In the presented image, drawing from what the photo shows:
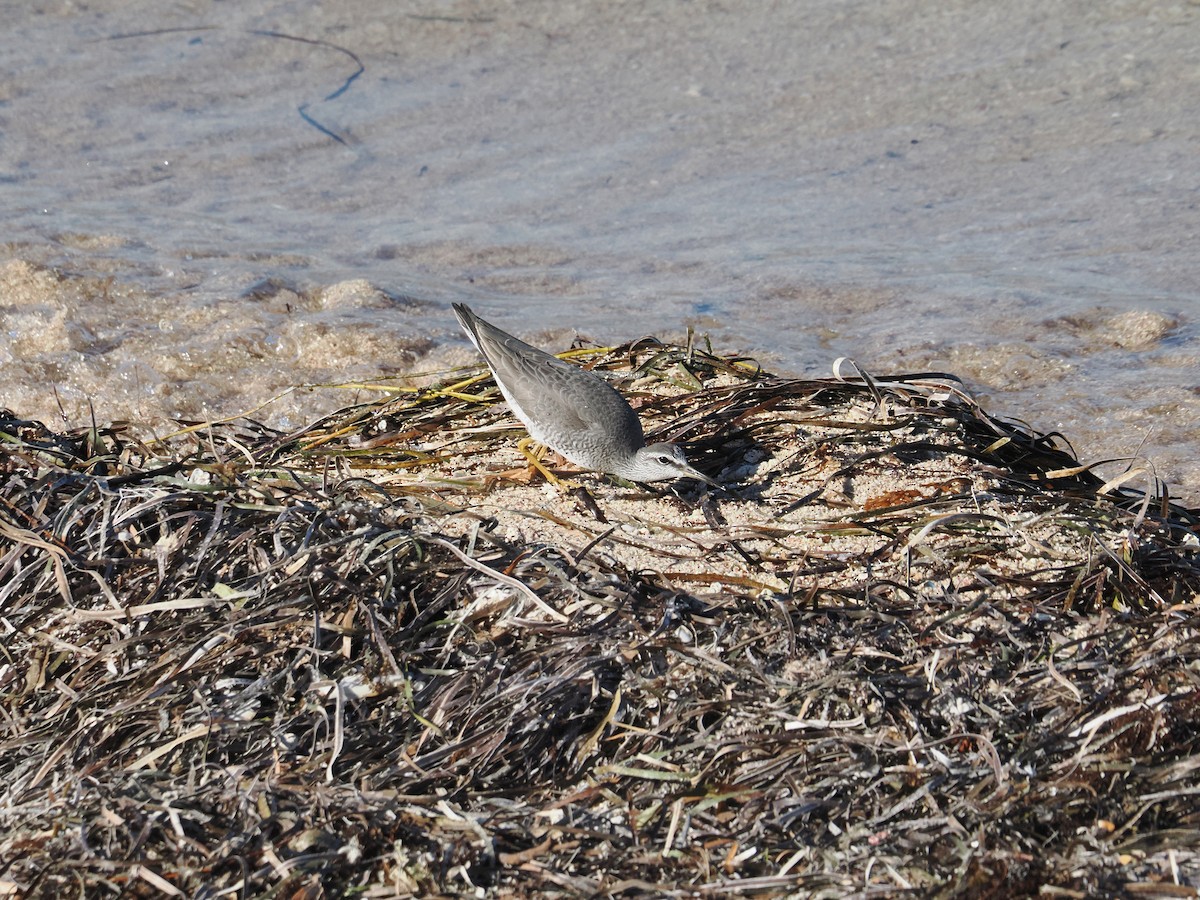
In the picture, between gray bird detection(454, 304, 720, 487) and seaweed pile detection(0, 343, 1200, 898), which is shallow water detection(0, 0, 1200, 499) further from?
seaweed pile detection(0, 343, 1200, 898)

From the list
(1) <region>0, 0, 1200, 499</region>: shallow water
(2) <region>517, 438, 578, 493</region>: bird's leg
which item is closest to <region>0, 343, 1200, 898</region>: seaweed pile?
(2) <region>517, 438, 578, 493</region>: bird's leg

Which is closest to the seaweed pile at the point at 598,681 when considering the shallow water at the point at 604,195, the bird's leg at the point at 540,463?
the bird's leg at the point at 540,463

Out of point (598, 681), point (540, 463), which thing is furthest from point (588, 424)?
point (598, 681)

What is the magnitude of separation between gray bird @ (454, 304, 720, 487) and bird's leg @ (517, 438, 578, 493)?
6 cm

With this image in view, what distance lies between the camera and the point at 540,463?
3.53 meters

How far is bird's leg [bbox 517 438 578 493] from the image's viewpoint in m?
3.39

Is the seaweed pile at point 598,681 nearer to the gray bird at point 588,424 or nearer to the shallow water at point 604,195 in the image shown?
the gray bird at point 588,424

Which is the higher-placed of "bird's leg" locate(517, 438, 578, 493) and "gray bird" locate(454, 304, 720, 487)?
"gray bird" locate(454, 304, 720, 487)

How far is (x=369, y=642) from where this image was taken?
266 centimetres

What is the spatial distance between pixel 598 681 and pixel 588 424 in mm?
1055

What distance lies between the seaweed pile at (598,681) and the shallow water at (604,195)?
188 centimetres

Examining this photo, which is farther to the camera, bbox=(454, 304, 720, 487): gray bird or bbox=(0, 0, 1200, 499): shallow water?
bbox=(0, 0, 1200, 499): shallow water

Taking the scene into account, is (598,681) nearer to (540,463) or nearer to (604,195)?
(540,463)

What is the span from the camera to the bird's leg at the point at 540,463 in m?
3.39
